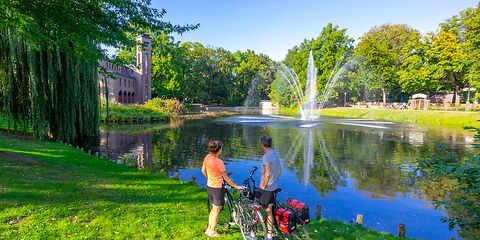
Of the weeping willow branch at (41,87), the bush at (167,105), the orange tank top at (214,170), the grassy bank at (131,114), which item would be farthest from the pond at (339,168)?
the bush at (167,105)

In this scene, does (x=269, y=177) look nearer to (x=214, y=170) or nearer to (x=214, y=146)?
(x=214, y=170)

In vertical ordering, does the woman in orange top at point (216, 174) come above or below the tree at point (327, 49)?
below

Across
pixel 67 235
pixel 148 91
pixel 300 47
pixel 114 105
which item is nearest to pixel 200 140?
pixel 67 235

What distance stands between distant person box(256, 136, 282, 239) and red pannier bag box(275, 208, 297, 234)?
18 centimetres

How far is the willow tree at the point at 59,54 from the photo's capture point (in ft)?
27.2

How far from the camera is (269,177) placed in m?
5.11

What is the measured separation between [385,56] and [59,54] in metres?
65.6

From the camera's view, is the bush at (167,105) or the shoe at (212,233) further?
the bush at (167,105)

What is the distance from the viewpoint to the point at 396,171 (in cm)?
1334

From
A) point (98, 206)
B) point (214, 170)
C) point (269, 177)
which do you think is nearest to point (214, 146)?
point (214, 170)

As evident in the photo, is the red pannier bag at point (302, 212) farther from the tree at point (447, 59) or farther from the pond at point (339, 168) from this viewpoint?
the tree at point (447, 59)

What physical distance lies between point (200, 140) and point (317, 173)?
12.3m

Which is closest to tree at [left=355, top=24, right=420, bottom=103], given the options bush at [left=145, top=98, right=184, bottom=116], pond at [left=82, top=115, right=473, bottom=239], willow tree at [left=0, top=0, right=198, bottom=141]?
pond at [left=82, top=115, right=473, bottom=239]

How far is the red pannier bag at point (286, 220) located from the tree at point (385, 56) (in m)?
63.2
